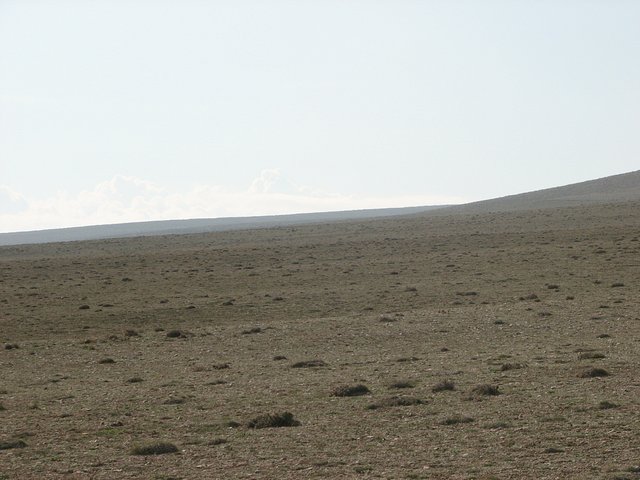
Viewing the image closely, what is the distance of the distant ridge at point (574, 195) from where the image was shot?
11638 cm

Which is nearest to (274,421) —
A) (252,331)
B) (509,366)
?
(509,366)

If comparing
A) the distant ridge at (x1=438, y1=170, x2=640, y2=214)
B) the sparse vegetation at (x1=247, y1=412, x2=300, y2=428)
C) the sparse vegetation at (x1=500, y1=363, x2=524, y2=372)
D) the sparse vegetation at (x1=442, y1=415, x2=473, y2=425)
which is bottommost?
the sparse vegetation at (x1=500, y1=363, x2=524, y2=372)

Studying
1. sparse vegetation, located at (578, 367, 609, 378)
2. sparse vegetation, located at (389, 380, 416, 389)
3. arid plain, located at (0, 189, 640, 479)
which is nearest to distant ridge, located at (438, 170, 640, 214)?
arid plain, located at (0, 189, 640, 479)

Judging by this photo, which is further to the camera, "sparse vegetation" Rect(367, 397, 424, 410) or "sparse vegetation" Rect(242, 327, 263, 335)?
"sparse vegetation" Rect(242, 327, 263, 335)

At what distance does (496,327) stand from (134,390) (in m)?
12.3

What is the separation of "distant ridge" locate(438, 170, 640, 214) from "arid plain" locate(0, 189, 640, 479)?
62207 mm

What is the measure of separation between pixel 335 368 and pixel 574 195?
113 metres

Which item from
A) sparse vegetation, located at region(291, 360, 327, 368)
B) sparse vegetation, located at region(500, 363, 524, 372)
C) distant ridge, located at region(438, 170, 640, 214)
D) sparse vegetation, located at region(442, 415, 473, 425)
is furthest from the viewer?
distant ridge, located at region(438, 170, 640, 214)

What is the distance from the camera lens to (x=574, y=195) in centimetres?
12988

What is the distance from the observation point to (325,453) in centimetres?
1380

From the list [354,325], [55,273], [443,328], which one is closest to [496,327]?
[443,328]

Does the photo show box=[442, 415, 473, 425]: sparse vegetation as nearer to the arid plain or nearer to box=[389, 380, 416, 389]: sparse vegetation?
the arid plain

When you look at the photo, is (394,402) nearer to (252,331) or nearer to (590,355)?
(590,355)

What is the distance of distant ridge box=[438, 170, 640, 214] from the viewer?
382 ft
